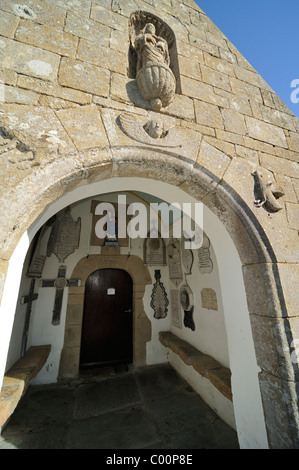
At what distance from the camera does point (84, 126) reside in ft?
4.02

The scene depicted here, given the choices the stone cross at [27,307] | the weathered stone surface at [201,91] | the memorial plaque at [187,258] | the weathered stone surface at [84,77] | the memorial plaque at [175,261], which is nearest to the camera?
the weathered stone surface at [84,77]

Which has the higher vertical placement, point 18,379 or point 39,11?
point 39,11

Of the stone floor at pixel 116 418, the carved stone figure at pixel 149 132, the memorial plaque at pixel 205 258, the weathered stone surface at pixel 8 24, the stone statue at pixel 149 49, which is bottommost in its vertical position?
the stone floor at pixel 116 418

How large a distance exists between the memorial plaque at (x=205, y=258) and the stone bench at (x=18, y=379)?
251 cm

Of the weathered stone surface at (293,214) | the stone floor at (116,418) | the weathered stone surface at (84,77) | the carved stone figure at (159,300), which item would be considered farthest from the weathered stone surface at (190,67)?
the stone floor at (116,418)

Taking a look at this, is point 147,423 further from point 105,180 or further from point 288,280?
point 105,180

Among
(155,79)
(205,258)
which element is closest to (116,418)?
(205,258)

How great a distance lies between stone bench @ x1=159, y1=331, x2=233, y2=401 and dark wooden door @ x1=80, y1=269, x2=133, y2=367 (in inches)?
30.9

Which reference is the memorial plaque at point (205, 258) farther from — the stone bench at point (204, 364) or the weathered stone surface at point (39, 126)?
the weathered stone surface at point (39, 126)

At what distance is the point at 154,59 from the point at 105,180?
107 centimetres

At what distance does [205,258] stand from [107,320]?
2257 millimetres

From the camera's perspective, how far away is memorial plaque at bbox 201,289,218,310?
257 cm

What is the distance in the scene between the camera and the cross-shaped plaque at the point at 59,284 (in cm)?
326

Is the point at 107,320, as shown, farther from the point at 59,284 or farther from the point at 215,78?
the point at 215,78
